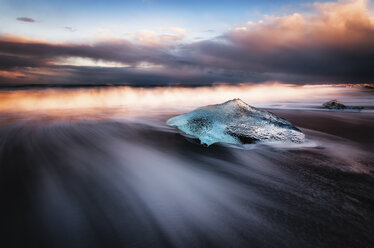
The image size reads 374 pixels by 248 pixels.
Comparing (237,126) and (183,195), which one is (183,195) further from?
(237,126)

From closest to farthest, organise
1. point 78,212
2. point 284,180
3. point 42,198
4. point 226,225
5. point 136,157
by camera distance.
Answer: point 226,225 < point 78,212 < point 42,198 < point 284,180 < point 136,157

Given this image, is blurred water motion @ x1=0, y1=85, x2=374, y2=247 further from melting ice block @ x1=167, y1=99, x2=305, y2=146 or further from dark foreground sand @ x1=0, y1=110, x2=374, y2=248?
melting ice block @ x1=167, y1=99, x2=305, y2=146

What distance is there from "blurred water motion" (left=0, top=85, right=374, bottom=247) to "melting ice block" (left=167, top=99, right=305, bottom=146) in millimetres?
249

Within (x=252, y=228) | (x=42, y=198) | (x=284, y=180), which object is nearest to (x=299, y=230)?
(x=252, y=228)

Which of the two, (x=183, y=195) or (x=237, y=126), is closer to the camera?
(x=183, y=195)

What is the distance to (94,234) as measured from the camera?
1.22 meters

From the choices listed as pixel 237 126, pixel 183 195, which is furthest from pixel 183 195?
pixel 237 126

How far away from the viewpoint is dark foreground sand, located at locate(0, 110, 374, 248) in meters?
1.22

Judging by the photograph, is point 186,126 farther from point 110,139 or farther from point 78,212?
point 78,212

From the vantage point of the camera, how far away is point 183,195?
1.71 m

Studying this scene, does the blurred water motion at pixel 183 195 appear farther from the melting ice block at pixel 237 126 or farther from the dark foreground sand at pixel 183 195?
the melting ice block at pixel 237 126

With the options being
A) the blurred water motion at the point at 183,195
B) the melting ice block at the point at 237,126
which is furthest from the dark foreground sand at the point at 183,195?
the melting ice block at the point at 237,126

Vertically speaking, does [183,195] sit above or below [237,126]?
below

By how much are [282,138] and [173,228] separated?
8.43ft
